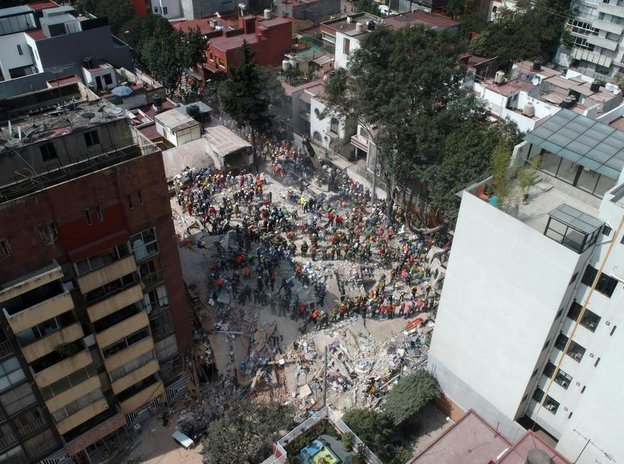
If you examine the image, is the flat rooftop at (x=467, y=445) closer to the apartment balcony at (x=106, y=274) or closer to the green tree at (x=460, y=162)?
the green tree at (x=460, y=162)

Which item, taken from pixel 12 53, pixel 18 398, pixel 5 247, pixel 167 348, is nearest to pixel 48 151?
pixel 5 247

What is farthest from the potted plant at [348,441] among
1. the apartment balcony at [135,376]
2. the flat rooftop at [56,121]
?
the flat rooftop at [56,121]

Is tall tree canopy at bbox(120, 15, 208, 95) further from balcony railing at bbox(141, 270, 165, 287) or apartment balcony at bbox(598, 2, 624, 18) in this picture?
apartment balcony at bbox(598, 2, 624, 18)

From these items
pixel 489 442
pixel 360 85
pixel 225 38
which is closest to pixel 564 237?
pixel 489 442

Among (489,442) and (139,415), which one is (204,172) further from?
(489,442)

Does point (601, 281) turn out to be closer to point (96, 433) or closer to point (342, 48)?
point (96, 433)

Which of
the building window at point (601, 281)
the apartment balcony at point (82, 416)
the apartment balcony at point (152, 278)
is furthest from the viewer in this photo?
the apartment balcony at point (152, 278)

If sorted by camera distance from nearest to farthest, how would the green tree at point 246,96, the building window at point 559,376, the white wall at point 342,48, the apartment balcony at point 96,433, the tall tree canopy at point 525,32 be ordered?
the building window at point 559,376 → the apartment balcony at point 96,433 → the green tree at point 246,96 → the white wall at point 342,48 → the tall tree canopy at point 525,32
